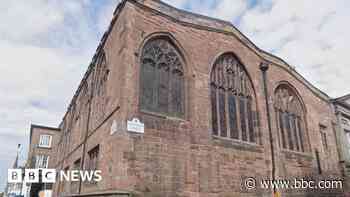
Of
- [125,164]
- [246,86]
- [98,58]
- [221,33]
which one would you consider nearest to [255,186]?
[246,86]

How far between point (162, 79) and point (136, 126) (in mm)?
2173

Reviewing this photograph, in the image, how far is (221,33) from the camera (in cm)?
1104

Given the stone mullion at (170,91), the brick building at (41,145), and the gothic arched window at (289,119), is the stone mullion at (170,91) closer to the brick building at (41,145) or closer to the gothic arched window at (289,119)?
the gothic arched window at (289,119)

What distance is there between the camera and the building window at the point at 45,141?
32.3 metres

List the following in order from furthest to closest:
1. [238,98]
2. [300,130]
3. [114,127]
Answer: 1. [300,130]
2. [238,98]
3. [114,127]

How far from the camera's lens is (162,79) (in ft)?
28.6

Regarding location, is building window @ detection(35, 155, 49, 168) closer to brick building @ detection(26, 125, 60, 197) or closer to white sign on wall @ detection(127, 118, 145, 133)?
brick building @ detection(26, 125, 60, 197)

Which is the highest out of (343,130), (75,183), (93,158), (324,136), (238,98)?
(238,98)

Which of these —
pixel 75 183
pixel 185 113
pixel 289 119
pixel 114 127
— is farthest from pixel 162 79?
pixel 289 119

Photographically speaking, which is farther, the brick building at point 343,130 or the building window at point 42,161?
the building window at point 42,161

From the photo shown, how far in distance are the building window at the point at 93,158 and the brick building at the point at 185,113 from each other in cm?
5

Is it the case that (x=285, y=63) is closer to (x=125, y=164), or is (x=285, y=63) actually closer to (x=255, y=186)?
(x=255, y=186)

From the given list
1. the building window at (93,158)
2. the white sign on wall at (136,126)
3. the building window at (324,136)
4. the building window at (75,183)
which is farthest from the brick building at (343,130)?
the building window at (75,183)

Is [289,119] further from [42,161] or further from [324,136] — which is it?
[42,161]
